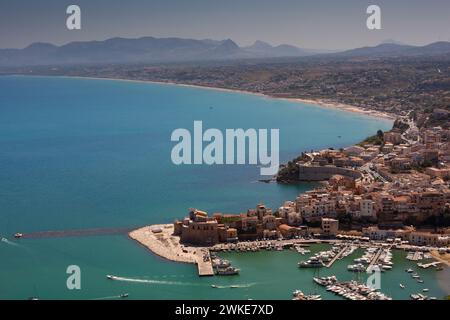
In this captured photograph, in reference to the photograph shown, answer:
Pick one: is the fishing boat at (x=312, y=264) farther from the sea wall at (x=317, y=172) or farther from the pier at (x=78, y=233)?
the sea wall at (x=317, y=172)

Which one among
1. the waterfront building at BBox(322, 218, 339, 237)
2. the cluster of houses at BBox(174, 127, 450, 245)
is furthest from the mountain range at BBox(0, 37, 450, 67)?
the waterfront building at BBox(322, 218, 339, 237)

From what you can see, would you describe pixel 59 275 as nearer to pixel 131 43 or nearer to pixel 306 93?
pixel 306 93

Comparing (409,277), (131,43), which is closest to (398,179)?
(409,277)

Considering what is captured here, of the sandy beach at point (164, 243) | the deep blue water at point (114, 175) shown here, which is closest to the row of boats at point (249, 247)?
the sandy beach at point (164, 243)

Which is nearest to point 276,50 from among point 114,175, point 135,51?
point 135,51

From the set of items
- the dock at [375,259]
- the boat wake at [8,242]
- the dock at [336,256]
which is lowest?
the boat wake at [8,242]

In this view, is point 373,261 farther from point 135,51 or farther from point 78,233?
point 135,51

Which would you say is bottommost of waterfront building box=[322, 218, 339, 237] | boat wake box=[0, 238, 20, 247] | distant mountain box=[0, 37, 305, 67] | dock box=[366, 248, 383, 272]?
boat wake box=[0, 238, 20, 247]

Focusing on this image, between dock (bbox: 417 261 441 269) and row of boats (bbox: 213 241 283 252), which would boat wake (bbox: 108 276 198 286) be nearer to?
row of boats (bbox: 213 241 283 252)
